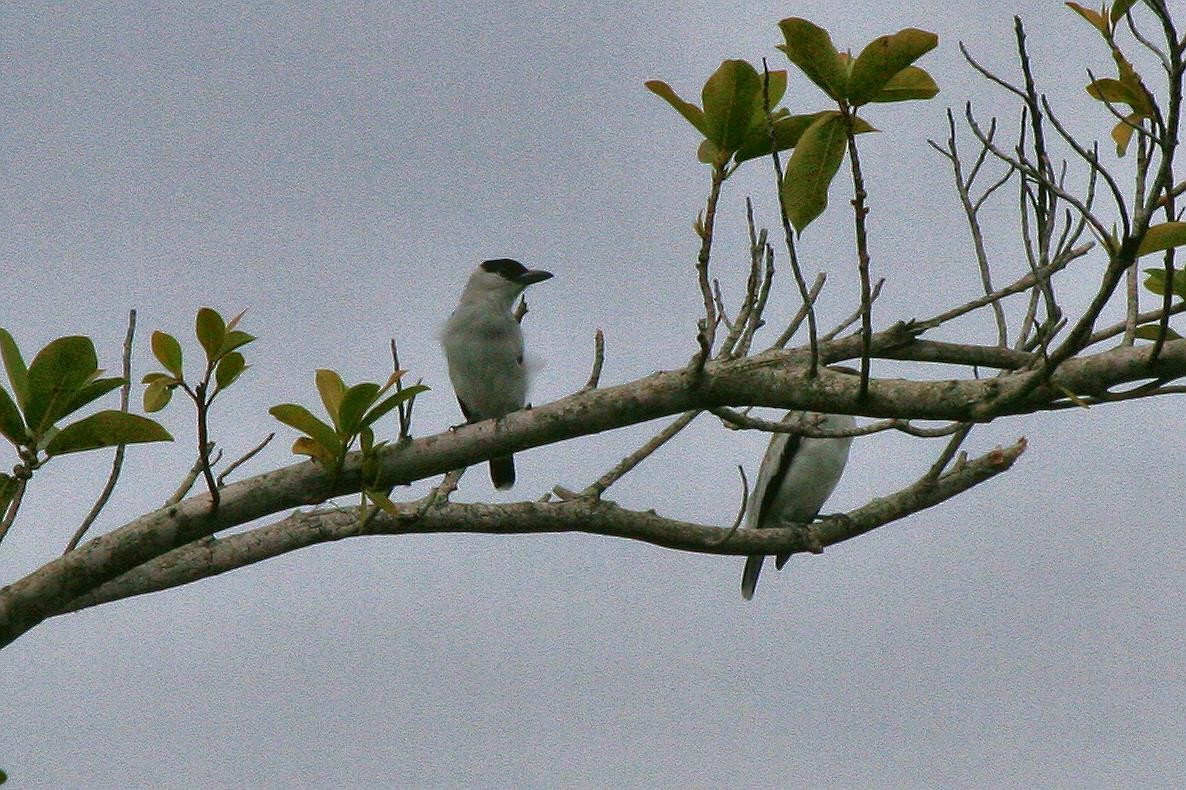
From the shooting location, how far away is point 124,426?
3.80 metres

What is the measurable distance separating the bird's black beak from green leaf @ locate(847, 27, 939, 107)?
5447mm

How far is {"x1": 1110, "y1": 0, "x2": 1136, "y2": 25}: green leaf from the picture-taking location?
399 centimetres

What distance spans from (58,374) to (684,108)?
74.9 inches

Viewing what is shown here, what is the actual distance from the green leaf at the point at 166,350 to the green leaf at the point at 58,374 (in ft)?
0.54

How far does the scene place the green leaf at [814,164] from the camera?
139 inches

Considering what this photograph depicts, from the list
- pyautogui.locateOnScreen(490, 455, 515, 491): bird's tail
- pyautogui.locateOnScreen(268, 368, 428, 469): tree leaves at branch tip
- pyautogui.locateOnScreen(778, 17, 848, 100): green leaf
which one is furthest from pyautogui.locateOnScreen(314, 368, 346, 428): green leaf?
pyautogui.locateOnScreen(490, 455, 515, 491): bird's tail

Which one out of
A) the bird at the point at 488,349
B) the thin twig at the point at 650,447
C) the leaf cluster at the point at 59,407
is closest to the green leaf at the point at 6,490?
the leaf cluster at the point at 59,407

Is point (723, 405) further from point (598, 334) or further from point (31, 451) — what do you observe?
point (31, 451)

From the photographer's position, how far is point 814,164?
3559mm

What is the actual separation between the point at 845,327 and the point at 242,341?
1.92 meters

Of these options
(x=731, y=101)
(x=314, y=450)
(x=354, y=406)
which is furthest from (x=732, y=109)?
(x=314, y=450)

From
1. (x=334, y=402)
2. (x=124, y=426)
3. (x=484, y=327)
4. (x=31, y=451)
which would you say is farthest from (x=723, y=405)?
(x=484, y=327)

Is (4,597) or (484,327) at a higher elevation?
(484,327)

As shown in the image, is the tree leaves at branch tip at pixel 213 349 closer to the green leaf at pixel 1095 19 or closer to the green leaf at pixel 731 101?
the green leaf at pixel 731 101
